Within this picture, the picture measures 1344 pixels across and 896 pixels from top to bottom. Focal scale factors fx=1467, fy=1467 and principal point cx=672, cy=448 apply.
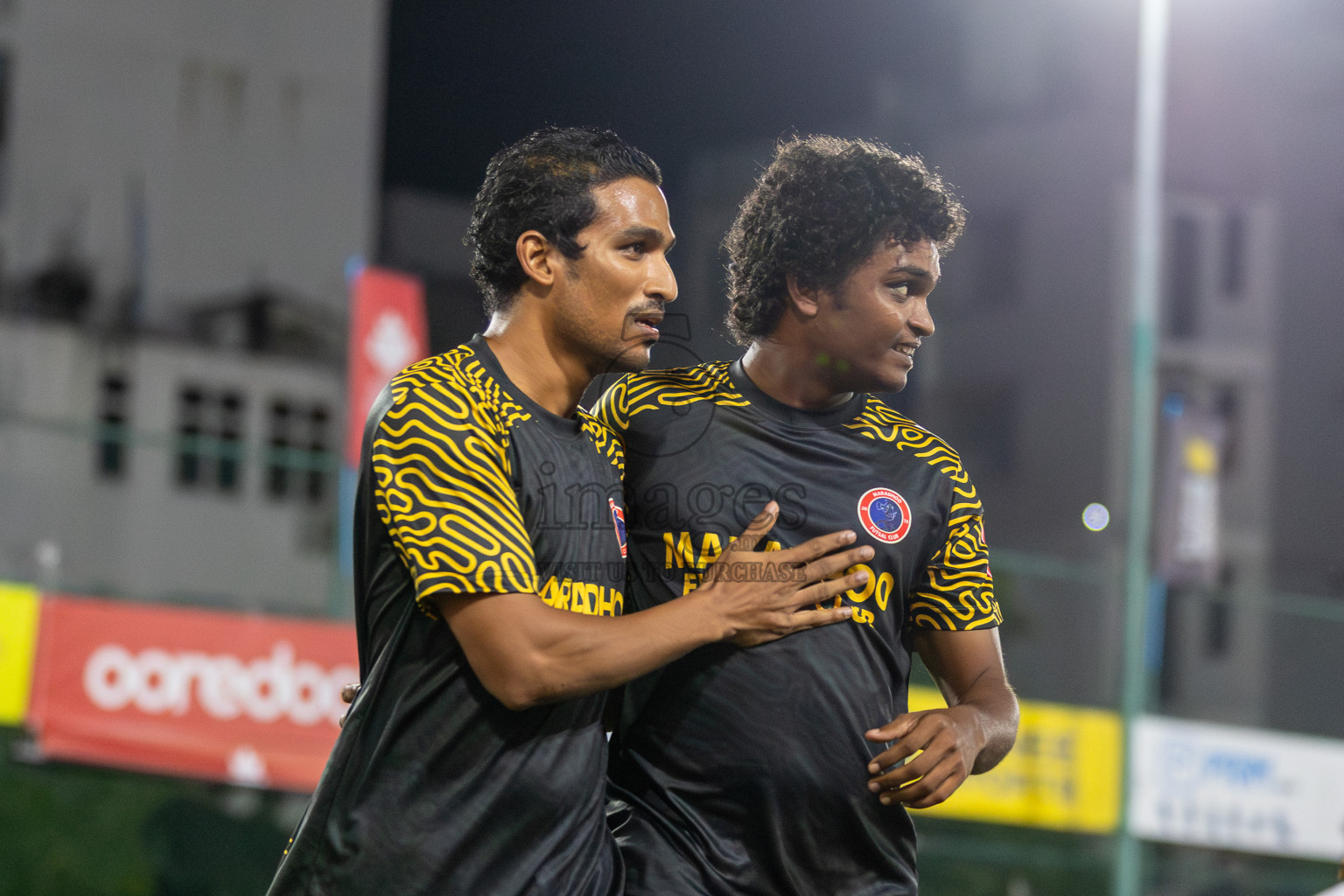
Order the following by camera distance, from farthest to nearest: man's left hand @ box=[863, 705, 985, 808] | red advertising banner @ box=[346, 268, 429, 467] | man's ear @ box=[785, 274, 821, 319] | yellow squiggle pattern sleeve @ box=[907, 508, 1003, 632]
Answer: red advertising banner @ box=[346, 268, 429, 467]
man's ear @ box=[785, 274, 821, 319]
yellow squiggle pattern sleeve @ box=[907, 508, 1003, 632]
man's left hand @ box=[863, 705, 985, 808]

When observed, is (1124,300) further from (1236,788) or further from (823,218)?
(823,218)

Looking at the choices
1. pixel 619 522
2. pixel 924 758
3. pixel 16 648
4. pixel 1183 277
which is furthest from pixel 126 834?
pixel 1183 277

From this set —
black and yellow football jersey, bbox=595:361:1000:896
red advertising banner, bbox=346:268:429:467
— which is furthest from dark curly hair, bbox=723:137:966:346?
red advertising banner, bbox=346:268:429:467

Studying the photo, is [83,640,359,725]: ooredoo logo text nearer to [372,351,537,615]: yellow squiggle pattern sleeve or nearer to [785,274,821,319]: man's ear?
[785,274,821,319]: man's ear

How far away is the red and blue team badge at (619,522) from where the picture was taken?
2801 mm

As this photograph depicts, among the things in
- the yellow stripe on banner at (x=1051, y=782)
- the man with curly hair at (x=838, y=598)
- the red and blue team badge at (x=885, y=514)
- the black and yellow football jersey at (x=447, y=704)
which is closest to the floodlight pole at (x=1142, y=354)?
the yellow stripe on banner at (x=1051, y=782)

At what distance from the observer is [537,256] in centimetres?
285

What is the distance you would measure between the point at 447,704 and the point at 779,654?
674 millimetres

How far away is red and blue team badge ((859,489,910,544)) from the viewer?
293 centimetres

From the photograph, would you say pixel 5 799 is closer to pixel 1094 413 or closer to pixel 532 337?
pixel 532 337

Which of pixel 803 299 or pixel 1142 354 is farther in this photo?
pixel 1142 354

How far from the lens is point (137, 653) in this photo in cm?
942

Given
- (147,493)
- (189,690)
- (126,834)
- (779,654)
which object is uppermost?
(147,493)

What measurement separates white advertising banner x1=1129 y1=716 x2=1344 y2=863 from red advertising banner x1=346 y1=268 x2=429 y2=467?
22.0 ft
